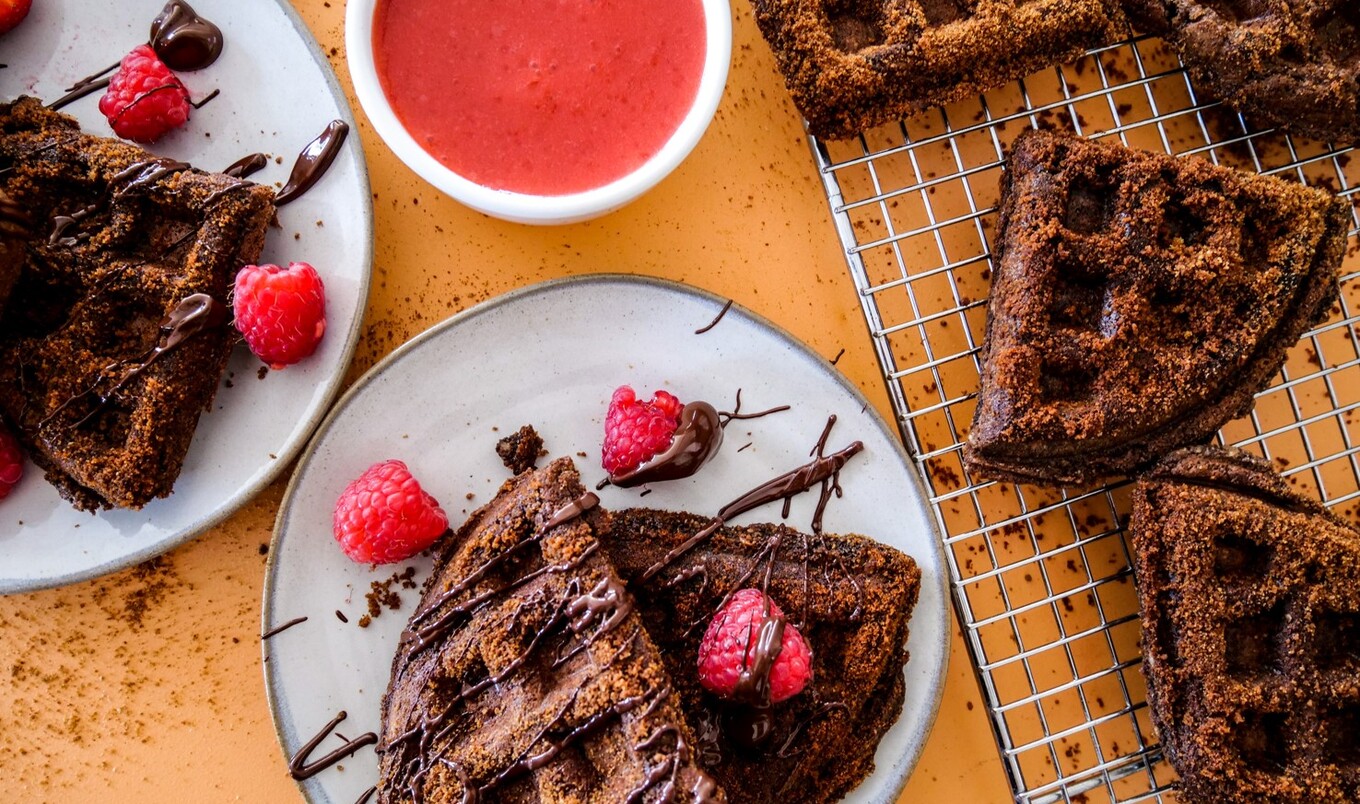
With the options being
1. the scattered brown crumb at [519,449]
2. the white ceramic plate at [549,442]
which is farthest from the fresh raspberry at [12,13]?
the scattered brown crumb at [519,449]

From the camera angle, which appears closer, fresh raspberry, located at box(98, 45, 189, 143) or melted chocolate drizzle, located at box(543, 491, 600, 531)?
melted chocolate drizzle, located at box(543, 491, 600, 531)

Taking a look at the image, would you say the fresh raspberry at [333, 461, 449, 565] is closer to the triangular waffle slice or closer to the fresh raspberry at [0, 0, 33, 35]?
the triangular waffle slice

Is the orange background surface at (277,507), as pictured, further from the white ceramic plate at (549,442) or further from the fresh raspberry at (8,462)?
the fresh raspberry at (8,462)

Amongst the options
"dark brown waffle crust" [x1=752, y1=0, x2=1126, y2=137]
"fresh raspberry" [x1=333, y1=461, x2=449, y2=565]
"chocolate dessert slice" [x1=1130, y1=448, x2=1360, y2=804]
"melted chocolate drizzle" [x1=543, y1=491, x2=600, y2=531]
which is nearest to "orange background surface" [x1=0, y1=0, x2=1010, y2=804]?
"dark brown waffle crust" [x1=752, y1=0, x2=1126, y2=137]

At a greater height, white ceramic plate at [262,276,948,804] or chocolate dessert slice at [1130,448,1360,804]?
white ceramic plate at [262,276,948,804]

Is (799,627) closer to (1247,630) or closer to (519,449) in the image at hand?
(519,449)

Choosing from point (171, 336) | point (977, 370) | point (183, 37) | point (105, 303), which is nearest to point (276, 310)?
point (171, 336)

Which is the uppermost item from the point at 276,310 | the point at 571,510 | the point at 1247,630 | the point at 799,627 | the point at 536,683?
the point at 276,310
